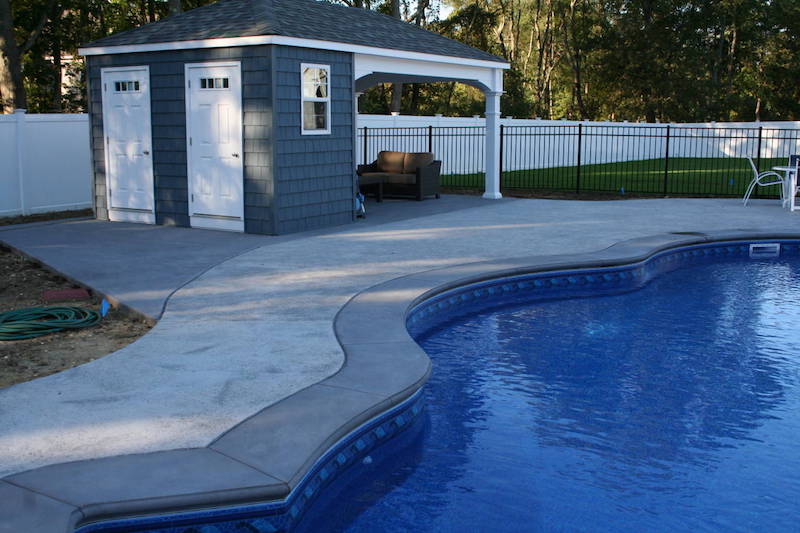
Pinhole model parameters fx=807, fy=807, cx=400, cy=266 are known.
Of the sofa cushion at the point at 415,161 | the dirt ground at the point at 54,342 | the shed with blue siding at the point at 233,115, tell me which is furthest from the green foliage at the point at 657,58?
the dirt ground at the point at 54,342

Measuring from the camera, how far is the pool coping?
331 centimetres

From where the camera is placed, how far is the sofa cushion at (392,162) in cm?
1584

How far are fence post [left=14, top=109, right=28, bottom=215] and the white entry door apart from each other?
3274 millimetres

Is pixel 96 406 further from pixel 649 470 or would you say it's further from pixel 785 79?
pixel 785 79

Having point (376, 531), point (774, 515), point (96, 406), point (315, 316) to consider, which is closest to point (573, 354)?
point (315, 316)

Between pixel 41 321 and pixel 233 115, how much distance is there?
207 inches

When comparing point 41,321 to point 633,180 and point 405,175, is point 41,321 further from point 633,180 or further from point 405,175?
point 633,180

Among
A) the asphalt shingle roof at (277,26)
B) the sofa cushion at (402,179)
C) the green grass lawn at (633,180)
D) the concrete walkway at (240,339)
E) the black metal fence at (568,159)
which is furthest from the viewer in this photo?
the black metal fence at (568,159)

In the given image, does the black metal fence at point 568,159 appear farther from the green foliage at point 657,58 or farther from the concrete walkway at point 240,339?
the green foliage at point 657,58

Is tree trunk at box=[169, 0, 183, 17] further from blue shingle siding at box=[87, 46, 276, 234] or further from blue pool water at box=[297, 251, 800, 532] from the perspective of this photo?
blue pool water at box=[297, 251, 800, 532]

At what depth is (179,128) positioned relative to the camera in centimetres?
1185

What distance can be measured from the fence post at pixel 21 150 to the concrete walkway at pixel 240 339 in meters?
4.39

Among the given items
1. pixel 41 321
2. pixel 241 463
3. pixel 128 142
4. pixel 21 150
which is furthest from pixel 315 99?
pixel 241 463

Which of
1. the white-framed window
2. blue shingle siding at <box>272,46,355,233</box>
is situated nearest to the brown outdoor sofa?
blue shingle siding at <box>272,46,355,233</box>
